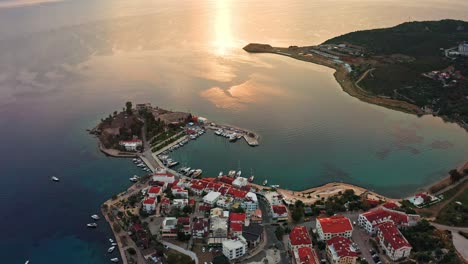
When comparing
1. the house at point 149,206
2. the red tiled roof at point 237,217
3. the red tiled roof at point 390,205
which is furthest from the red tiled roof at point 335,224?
the house at point 149,206

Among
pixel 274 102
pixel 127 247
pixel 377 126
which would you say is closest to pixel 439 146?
pixel 377 126

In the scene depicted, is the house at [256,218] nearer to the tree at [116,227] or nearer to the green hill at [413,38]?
the tree at [116,227]

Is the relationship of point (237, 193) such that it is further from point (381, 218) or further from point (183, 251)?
point (381, 218)

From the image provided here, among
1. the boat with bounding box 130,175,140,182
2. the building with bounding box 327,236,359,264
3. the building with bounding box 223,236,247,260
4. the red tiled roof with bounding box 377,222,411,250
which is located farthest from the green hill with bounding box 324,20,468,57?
the building with bounding box 223,236,247,260

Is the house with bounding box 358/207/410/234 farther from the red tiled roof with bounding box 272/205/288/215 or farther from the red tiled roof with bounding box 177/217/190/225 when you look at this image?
the red tiled roof with bounding box 177/217/190/225

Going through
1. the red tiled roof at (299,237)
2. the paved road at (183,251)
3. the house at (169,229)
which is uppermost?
the red tiled roof at (299,237)

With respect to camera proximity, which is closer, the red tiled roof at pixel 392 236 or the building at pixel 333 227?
the red tiled roof at pixel 392 236
